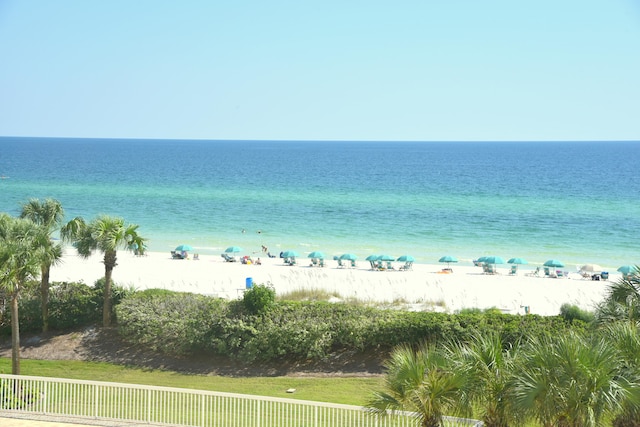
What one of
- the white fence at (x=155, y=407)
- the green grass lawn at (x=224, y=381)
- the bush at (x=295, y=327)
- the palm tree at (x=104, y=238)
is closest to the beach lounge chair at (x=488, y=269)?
the bush at (x=295, y=327)

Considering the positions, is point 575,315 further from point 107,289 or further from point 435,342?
point 107,289

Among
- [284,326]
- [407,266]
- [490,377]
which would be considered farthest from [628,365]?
[407,266]

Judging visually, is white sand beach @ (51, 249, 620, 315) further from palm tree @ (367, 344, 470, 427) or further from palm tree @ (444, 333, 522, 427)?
palm tree @ (367, 344, 470, 427)

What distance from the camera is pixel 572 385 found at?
9594 mm

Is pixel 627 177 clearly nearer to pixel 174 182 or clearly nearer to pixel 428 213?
pixel 428 213

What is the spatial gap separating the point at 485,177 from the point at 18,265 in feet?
339

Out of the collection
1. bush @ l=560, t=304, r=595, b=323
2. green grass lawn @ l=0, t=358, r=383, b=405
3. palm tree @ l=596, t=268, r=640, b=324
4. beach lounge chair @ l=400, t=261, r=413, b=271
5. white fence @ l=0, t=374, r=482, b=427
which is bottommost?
green grass lawn @ l=0, t=358, r=383, b=405

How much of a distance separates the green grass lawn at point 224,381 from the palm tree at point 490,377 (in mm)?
6647

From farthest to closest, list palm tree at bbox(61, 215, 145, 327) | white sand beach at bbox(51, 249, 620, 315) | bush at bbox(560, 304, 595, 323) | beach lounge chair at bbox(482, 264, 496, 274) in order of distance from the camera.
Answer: beach lounge chair at bbox(482, 264, 496, 274), white sand beach at bbox(51, 249, 620, 315), palm tree at bbox(61, 215, 145, 327), bush at bbox(560, 304, 595, 323)

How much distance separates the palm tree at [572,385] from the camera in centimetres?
957

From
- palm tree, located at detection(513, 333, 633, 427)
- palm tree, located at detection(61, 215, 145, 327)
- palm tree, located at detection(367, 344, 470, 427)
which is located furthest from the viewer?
palm tree, located at detection(61, 215, 145, 327)

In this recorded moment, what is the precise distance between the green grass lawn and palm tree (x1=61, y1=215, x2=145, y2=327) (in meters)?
2.60

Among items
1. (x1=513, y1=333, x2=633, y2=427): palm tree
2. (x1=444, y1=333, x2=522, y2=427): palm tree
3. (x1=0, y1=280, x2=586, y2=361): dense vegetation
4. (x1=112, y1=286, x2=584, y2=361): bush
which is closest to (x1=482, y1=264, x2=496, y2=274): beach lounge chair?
(x1=0, y1=280, x2=586, y2=361): dense vegetation

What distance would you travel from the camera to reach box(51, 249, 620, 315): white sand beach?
29.2 metres
